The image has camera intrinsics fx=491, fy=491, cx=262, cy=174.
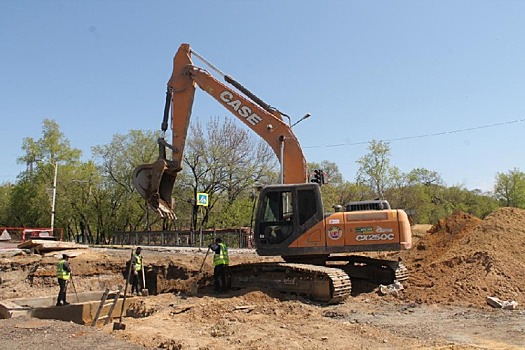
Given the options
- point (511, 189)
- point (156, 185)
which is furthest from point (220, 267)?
point (511, 189)

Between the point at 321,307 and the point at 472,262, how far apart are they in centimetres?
471

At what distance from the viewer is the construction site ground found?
7.49 m

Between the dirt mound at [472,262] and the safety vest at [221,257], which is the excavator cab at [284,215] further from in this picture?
the dirt mound at [472,262]

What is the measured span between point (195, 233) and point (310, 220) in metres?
23.3

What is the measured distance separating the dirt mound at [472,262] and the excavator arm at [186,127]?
430 centimetres

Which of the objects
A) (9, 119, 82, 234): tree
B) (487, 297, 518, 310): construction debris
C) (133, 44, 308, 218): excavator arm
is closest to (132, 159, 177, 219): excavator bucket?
(133, 44, 308, 218): excavator arm

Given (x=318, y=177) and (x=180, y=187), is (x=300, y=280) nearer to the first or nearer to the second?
(x=318, y=177)

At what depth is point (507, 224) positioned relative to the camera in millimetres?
15547

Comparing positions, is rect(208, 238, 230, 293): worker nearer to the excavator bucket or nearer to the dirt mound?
Answer: the excavator bucket

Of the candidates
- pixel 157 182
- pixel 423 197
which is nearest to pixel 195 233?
pixel 157 182

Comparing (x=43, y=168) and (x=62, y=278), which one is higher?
(x=43, y=168)

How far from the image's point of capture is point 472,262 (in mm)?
12914

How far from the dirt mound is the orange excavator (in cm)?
107

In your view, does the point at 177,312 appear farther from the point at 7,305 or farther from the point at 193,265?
the point at 193,265
